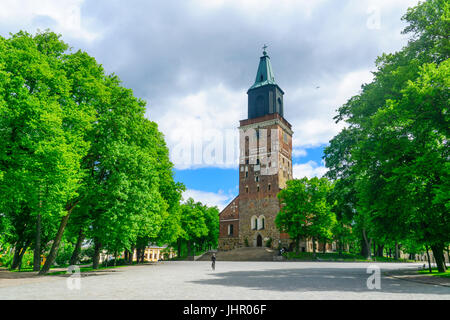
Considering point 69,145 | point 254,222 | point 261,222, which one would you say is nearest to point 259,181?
point 261,222

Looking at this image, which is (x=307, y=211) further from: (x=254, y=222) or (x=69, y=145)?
(x=69, y=145)

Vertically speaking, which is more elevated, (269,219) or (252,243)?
(269,219)

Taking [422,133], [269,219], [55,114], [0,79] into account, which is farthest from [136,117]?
[269,219]

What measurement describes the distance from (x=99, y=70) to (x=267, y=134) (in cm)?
4352

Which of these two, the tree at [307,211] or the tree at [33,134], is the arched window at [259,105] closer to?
the tree at [307,211]

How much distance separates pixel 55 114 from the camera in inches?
665

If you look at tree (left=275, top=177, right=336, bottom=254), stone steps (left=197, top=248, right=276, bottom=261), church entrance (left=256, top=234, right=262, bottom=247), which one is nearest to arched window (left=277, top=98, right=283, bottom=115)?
tree (left=275, top=177, right=336, bottom=254)

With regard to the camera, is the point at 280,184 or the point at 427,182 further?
the point at 280,184

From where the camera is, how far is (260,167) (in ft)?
205

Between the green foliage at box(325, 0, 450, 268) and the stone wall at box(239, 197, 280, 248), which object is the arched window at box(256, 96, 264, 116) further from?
the green foliage at box(325, 0, 450, 268)

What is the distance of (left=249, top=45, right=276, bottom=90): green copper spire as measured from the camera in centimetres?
6355

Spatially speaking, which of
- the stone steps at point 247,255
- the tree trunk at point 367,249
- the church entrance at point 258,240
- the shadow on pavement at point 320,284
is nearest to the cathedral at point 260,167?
the church entrance at point 258,240
